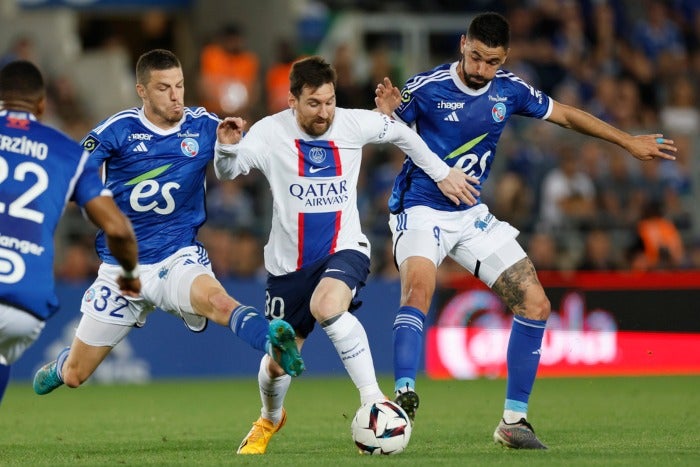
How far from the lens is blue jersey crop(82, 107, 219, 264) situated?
362 inches

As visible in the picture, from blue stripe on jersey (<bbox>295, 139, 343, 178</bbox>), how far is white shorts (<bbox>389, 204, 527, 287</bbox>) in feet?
2.55

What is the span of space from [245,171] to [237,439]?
2228 mm

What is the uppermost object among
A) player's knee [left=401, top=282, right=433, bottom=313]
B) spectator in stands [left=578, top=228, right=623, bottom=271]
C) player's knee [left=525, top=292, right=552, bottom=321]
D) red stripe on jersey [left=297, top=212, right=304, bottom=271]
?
red stripe on jersey [left=297, top=212, right=304, bottom=271]

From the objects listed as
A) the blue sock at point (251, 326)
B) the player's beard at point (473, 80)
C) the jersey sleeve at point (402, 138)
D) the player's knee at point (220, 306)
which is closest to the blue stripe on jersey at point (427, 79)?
the player's beard at point (473, 80)

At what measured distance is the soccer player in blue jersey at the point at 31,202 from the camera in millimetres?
7098

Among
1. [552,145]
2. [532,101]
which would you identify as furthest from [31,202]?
[552,145]

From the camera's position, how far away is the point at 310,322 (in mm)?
8992

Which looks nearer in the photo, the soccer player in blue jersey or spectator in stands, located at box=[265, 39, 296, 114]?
the soccer player in blue jersey

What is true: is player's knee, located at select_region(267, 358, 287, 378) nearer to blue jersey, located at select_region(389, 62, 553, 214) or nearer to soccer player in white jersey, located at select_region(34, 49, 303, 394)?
soccer player in white jersey, located at select_region(34, 49, 303, 394)

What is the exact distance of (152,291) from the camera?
29.7 ft

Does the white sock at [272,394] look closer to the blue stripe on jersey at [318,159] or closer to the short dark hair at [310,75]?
the blue stripe on jersey at [318,159]

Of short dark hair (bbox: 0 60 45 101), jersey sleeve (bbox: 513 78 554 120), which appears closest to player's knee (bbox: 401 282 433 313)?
jersey sleeve (bbox: 513 78 554 120)

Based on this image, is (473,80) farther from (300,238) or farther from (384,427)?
(384,427)

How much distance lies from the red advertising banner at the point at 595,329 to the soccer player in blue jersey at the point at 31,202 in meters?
9.19
